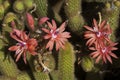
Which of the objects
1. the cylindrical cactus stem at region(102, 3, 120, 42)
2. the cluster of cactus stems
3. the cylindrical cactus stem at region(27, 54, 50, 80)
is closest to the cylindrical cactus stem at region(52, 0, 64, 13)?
the cluster of cactus stems

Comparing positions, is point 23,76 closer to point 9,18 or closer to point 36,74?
point 36,74

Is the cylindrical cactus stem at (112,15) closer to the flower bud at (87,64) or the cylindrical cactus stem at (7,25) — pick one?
the flower bud at (87,64)

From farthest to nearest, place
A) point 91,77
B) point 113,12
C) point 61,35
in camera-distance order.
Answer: point 91,77 < point 113,12 < point 61,35

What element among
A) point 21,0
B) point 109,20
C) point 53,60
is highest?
point 21,0

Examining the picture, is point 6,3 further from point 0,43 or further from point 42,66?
point 42,66

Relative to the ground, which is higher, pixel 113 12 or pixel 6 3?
pixel 6 3

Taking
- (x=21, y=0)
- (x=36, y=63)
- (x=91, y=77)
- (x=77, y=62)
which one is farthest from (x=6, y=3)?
(x=91, y=77)

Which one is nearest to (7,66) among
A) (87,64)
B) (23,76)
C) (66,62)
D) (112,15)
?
(23,76)
